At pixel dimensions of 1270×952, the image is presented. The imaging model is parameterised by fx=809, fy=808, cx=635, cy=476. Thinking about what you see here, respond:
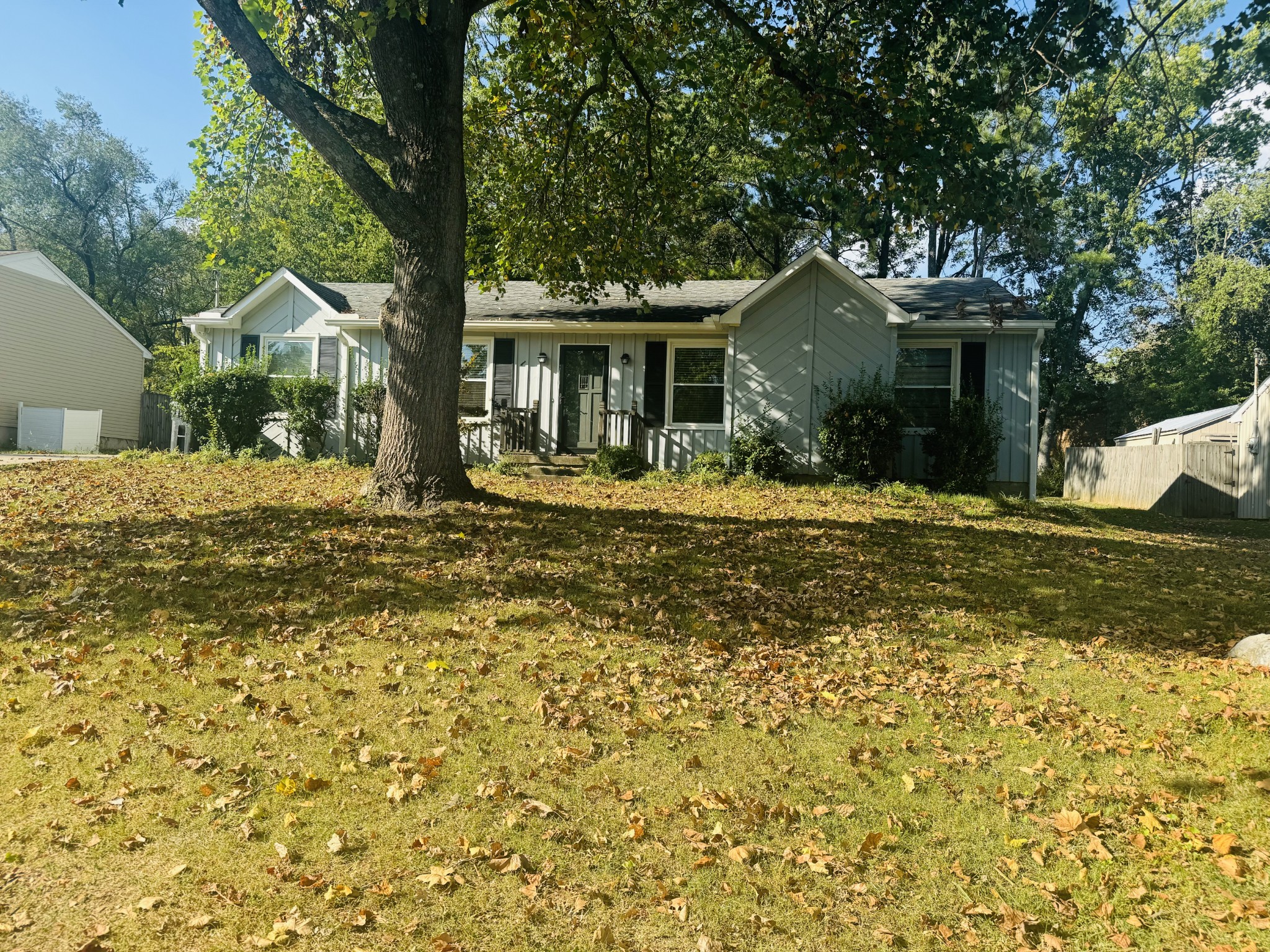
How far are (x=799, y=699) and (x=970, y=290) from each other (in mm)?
14016

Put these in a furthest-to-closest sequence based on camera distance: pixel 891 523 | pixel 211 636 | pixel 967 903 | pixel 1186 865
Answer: pixel 891 523, pixel 211 636, pixel 1186 865, pixel 967 903

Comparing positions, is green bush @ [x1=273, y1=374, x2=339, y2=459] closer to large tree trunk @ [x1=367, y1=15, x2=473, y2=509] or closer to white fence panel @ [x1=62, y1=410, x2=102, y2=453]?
large tree trunk @ [x1=367, y1=15, x2=473, y2=509]

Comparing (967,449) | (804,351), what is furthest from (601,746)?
(804,351)

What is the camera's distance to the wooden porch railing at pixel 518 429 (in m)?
17.2

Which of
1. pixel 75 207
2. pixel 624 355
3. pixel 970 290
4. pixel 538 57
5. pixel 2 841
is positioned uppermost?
pixel 75 207

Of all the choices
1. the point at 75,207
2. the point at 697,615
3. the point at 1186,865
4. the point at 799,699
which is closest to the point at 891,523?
the point at 697,615

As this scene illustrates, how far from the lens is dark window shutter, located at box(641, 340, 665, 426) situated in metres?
16.9

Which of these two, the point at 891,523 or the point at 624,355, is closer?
the point at 891,523

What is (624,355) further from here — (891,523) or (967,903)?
(967,903)

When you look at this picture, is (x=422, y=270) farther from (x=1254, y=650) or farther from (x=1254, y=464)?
(x=1254, y=464)

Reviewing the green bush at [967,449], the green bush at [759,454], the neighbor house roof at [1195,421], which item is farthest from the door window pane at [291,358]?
the neighbor house roof at [1195,421]

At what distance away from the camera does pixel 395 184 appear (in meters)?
9.24

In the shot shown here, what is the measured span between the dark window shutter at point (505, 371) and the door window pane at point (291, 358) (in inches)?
187

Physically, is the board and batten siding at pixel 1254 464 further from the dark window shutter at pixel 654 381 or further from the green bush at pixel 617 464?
the green bush at pixel 617 464
